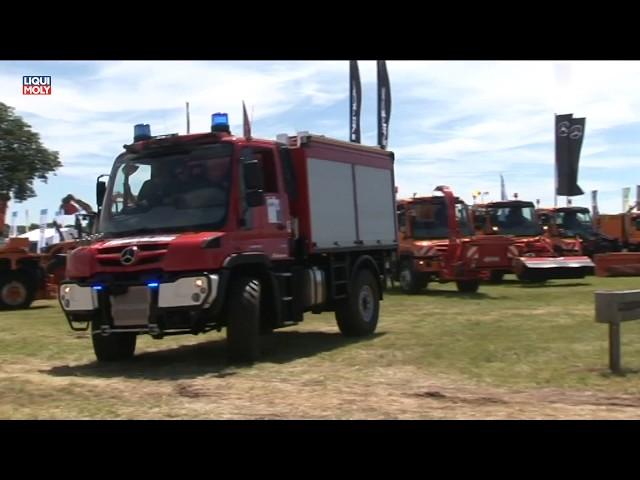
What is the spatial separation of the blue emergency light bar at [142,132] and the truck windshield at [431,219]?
10867 millimetres

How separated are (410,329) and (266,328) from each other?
3.34m

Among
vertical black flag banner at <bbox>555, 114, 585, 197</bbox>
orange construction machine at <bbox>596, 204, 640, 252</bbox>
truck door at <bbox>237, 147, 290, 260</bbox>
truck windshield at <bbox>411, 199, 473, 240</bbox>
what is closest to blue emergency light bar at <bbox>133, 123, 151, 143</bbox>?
truck door at <bbox>237, 147, 290, 260</bbox>

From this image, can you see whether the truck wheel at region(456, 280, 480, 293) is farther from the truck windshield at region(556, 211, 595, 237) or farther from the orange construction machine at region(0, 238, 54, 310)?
the orange construction machine at region(0, 238, 54, 310)

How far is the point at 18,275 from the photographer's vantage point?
18.1 m

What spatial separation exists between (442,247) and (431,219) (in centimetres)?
97

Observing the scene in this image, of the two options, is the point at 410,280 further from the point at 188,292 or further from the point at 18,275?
the point at 188,292

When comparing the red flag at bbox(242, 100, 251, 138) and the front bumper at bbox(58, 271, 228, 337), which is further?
the red flag at bbox(242, 100, 251, 138)

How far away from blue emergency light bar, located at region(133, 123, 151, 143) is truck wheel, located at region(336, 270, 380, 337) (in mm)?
3963

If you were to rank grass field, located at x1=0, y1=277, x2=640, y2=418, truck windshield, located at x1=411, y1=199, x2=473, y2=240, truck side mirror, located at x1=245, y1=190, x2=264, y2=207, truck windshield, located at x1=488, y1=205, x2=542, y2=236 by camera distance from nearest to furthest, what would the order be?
grass field, located at x1=0, y1=277, x2=640, y2=418 → truck side mirror, located at x1=245, y1=190, x2=264, y2=207 → truck windshield, located at x1=411, y1=199, x2=473, y2=240 → truck windshield, located at x1=488, y1=205, x2=542, y2=236

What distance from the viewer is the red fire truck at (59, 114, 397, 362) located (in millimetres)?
8430

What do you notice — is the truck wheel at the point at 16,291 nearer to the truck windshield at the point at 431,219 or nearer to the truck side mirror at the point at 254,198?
the truck windshield at the point at 431,219
